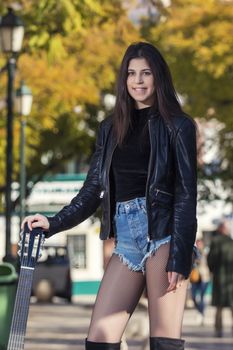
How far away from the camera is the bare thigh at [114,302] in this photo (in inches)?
243

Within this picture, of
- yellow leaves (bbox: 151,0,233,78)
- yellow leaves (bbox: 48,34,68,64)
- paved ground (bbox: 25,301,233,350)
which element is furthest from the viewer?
yellow leaves (bbox: 151,0,233,78)

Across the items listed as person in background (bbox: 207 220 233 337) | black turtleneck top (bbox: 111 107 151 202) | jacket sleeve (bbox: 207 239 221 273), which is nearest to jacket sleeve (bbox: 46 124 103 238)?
black turtleneck top (bbox: 111 107 151 202)

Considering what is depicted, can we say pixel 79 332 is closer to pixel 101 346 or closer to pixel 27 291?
pixel 101 346

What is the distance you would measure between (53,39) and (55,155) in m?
25.3

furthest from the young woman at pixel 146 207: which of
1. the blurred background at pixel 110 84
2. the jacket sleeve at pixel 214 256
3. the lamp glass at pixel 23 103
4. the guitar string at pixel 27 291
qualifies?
the lamp glass at pixel 23 103

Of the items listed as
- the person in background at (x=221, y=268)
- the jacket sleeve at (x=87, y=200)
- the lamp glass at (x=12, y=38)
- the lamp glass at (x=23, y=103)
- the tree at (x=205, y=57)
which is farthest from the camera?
the tree at (x=205, y=57)

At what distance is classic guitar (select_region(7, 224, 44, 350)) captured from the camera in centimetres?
577

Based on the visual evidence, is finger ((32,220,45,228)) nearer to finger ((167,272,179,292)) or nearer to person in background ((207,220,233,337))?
finger ((167,272,179,292))

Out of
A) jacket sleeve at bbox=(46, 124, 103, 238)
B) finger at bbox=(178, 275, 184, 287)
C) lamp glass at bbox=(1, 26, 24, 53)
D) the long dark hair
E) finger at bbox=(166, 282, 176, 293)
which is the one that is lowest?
finger at bbox=(166, 282, 176, 293)

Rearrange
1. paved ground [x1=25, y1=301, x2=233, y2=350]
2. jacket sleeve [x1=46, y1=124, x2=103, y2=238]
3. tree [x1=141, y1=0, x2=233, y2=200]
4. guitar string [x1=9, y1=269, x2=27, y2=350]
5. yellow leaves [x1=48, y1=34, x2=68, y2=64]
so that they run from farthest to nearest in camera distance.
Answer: tree [x1=141, y1=0, x2=233, y2=200] → yellow leaves [x1=48, y1=34, x2=68, y2=64] → paved ground [x1=25, y1=301, x2=233, y2=350] → jacket sleeve [x1=46, y1=124, x2=103, y2=238] → guitar string [x1=9, y1=269, x2=27, y2=350]

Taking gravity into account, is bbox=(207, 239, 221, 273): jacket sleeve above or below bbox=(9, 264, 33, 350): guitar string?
below

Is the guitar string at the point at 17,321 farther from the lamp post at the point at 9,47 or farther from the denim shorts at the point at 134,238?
the lamp post at the point at 9,47

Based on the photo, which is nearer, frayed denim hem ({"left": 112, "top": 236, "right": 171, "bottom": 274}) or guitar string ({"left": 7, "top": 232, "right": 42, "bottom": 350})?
guitar string ({"left": 7, "top": 232, "right": 42, "bottom": 350})

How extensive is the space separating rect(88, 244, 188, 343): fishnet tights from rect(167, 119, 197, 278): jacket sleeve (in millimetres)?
70
